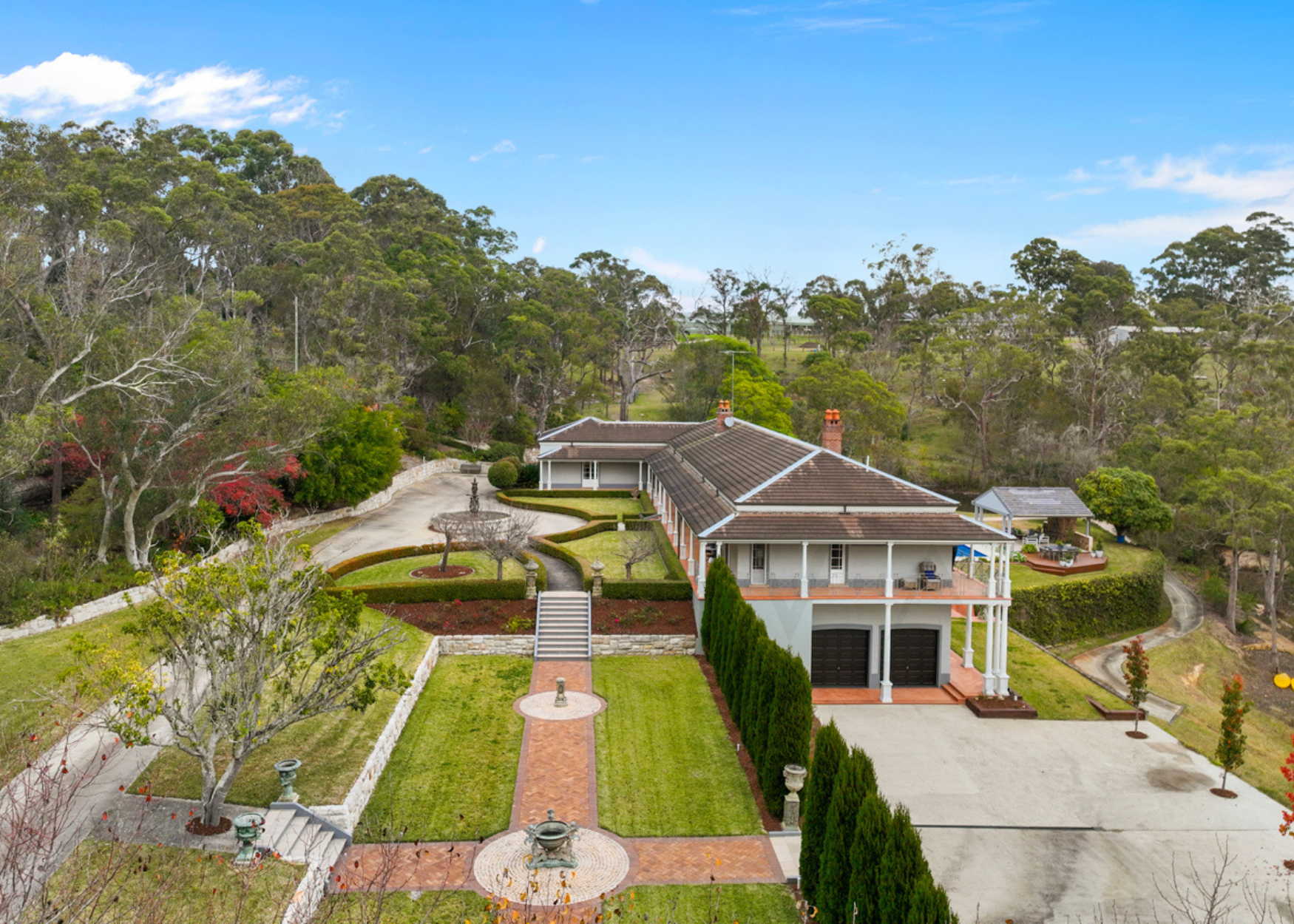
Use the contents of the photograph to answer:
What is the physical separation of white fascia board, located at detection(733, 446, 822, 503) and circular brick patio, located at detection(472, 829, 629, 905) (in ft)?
38.5

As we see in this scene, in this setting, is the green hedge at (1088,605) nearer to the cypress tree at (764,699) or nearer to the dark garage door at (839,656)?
the dark garage door at (839,656)

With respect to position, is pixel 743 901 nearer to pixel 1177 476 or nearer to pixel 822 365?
pixel 1177 476

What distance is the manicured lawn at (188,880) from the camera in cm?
1199

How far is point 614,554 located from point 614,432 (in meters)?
19.4

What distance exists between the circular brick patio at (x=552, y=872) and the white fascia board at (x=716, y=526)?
9.87 metres

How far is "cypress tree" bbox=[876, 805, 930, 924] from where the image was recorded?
1139 centimetres

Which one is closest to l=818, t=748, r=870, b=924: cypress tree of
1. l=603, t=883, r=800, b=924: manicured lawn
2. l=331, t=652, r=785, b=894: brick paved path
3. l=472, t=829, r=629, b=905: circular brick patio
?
l=603, t=883, r=800, b=924: manicured lawn

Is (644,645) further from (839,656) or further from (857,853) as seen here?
(857,853)

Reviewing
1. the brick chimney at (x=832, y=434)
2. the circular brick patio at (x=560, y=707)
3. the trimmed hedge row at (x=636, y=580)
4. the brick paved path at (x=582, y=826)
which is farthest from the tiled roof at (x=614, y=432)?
the brick paved path at (x=582, y=826)

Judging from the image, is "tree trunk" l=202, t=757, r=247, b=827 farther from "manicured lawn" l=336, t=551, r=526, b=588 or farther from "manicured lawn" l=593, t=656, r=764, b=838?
"manicured lawn" l=336, t=551, r=526, b=588

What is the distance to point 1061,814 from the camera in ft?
61.1

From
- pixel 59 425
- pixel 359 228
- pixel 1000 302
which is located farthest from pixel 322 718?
pixel 1000 302

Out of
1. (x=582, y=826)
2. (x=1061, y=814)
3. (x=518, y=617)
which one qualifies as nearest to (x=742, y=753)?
(x=582, y=826)

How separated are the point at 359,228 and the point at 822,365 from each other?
36371 millimetres
